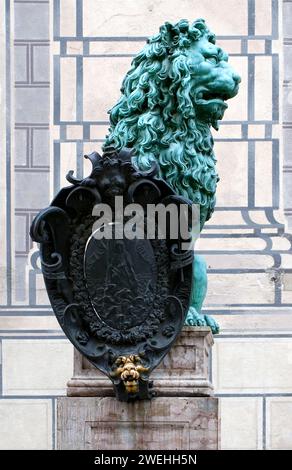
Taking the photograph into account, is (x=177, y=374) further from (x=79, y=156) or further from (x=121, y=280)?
(x=79, y=156)

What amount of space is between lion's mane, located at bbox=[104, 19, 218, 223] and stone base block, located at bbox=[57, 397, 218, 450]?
674mm

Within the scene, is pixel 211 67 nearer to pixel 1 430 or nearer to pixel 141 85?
pixel 141 85


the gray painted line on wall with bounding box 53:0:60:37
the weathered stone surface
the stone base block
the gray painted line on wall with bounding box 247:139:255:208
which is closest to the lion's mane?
the weathered stone surface

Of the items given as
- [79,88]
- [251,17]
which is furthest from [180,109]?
[251,17]

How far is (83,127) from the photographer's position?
978cm

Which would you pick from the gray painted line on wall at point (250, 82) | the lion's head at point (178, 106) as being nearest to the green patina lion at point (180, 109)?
the lion's head at point (178, 106)

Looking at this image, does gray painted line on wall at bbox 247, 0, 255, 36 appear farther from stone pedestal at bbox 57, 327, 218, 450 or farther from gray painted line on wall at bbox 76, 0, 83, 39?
stone pedestal at bbox 57, 327, 218, 450

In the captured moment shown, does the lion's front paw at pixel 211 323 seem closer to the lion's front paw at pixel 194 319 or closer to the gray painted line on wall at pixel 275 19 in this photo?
the lion's front paw at pixel 194 319

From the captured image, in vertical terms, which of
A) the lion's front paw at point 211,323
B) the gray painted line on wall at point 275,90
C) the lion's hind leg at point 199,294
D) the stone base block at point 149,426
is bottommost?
the stone base block at point 149,426

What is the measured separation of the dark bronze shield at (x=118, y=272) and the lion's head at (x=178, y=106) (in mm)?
220

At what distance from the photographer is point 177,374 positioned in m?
5.78

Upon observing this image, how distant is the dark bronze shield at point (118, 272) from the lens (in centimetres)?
574

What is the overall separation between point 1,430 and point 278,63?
2264 mm

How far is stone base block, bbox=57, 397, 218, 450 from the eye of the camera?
571cm
